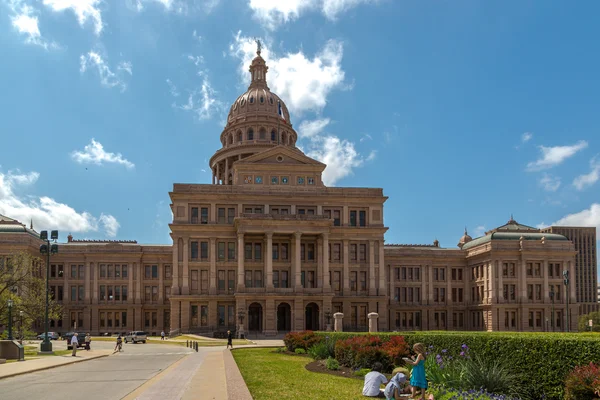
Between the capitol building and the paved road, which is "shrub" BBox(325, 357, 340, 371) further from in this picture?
the capitol building

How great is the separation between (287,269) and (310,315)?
710 centimetres

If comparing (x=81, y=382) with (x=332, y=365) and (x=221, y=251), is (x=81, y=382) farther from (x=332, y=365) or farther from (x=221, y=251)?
(x=221, y=251)

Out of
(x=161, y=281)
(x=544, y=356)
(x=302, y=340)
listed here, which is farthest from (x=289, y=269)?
(x=544, y=356)

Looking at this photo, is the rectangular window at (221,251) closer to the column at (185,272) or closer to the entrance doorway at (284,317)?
the column at (185,272)

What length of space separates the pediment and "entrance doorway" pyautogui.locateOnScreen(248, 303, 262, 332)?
2036cm

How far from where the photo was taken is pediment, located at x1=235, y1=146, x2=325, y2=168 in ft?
291

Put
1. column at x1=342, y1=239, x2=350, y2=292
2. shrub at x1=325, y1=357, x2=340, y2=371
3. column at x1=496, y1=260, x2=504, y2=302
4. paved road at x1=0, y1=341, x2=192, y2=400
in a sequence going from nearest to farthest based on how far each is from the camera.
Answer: paved road at x1=0, y1=341, x2=192, y2=400 < shrub at x1=325, y1=357, x2=340, y2=371 < column at x1=342, y1=239, x2=350, y2=292 < column at x1=496, y1=260, x2=504, y2=302

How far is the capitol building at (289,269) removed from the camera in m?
83.2

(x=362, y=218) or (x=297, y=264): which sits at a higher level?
(x=362, y=218)

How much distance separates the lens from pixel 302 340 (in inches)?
1732

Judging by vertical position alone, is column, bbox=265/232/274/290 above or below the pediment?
below

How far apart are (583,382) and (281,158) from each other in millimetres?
74322

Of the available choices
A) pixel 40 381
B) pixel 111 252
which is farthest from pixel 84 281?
pixel 40 381

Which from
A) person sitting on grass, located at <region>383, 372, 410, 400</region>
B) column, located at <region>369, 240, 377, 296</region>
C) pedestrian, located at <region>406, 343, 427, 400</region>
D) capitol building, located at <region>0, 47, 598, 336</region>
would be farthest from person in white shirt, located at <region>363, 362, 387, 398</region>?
column, located at <region>369, 240, 377, 296</region>
